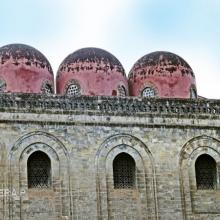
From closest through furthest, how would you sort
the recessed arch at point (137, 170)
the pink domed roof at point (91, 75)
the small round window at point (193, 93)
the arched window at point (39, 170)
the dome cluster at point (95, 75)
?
the arched window at point (39, 170) → the recessed arch at point (137, 170) → the dome cluster at point (95, 75) → the pink domed roof at point (91, 75) → the small round window at point (193, 93)

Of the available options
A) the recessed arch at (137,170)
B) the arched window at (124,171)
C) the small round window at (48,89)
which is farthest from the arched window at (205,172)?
the small round window at (48,89)

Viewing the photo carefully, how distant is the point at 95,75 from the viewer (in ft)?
73.4

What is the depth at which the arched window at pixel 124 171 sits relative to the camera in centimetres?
1956

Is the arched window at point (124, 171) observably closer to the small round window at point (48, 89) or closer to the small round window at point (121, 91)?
the small round window at point (121, 91)

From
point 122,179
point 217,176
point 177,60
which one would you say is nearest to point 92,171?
point 122,179

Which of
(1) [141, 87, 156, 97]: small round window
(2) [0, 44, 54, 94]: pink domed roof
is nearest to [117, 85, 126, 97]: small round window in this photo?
(1) [141, 87, 156, 97]: small round window

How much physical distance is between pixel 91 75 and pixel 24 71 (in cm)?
242

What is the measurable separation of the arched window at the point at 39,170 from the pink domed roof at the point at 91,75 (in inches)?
152

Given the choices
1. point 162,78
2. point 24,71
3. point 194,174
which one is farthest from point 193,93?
point 24,71

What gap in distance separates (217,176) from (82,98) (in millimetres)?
5157

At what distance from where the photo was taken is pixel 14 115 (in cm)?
1880

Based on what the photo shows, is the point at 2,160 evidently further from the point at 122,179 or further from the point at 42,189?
the point at 122,179

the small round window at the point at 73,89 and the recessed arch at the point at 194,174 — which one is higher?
the small round window at the point at 73,89

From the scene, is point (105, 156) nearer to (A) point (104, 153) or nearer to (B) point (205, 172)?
(A) point (104, 153)
